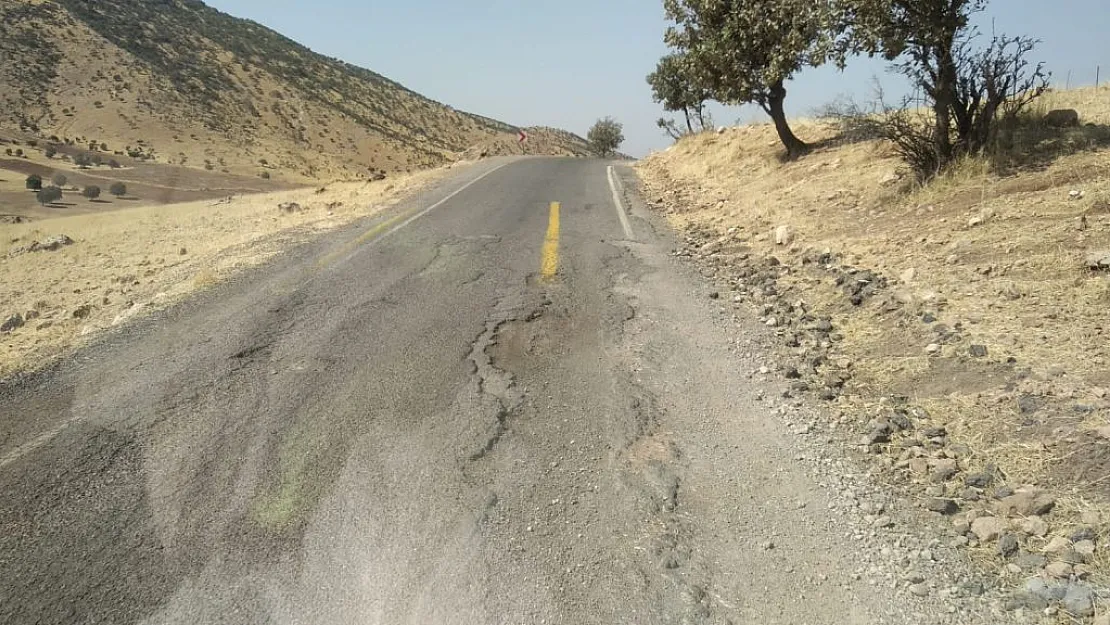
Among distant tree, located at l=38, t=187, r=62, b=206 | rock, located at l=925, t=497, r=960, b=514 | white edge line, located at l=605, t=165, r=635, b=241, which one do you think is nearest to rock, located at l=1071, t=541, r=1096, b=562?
rock, located at l=925, t=497, r=960, b=514

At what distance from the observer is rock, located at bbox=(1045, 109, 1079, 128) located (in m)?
8.93

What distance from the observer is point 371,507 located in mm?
3477

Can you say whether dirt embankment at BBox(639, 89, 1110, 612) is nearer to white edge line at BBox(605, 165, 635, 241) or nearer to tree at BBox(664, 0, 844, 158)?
white edge line at BBox(605, 165, 635, 241)

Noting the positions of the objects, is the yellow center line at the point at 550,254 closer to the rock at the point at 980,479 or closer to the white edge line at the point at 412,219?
the white edge line at the point at 412,219

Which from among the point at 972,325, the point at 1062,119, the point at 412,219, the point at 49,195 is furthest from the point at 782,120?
the point at 49,195

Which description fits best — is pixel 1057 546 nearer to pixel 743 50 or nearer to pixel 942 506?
pixel 942 506

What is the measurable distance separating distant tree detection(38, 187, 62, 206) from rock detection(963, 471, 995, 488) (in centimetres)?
3468

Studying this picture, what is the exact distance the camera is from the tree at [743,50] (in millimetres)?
13102

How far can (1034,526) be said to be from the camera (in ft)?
9.96

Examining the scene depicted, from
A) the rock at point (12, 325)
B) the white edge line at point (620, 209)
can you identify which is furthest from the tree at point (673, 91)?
the rock at point (12, 325)

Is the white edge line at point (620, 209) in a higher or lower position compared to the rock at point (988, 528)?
higher

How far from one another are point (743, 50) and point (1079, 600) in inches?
539

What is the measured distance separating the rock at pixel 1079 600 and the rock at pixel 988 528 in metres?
0.40

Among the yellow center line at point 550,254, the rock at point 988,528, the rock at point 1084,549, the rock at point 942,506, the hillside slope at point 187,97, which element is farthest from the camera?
the hillside slope at point 187,97
